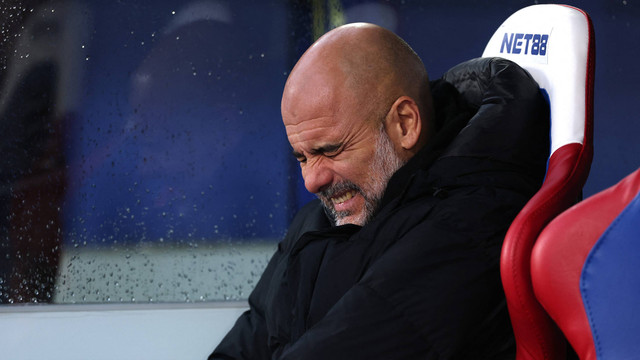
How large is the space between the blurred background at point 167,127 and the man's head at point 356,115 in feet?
2.15

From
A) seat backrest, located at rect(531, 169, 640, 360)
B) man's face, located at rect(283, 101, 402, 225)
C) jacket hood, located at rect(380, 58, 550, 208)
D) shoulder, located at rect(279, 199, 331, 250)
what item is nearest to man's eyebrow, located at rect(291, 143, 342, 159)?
man's face, located at rect(283, 101, 402, 225)

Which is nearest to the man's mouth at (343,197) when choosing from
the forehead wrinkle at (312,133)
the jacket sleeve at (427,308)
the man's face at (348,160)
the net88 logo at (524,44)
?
the man's face at (348,160)

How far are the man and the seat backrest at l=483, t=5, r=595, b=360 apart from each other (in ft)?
0.16

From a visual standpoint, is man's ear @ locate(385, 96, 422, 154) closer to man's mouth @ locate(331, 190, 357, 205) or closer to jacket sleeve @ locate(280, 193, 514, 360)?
man's mouth @ locate(331, 190, 357, 205)

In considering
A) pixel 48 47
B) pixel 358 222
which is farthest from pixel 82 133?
pixel 358 222

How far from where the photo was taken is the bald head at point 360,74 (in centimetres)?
115

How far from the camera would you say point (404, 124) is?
3.85 feet

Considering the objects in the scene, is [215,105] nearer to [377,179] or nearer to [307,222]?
[307,222]

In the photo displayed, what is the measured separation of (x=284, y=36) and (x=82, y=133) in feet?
2.01

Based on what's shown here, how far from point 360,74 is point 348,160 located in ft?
0.50

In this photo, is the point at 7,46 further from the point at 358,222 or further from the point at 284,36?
the point at 358,222

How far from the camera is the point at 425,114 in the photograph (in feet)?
3.90

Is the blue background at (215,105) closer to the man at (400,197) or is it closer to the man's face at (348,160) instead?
the man at (400,197)

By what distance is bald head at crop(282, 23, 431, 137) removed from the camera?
115cm
